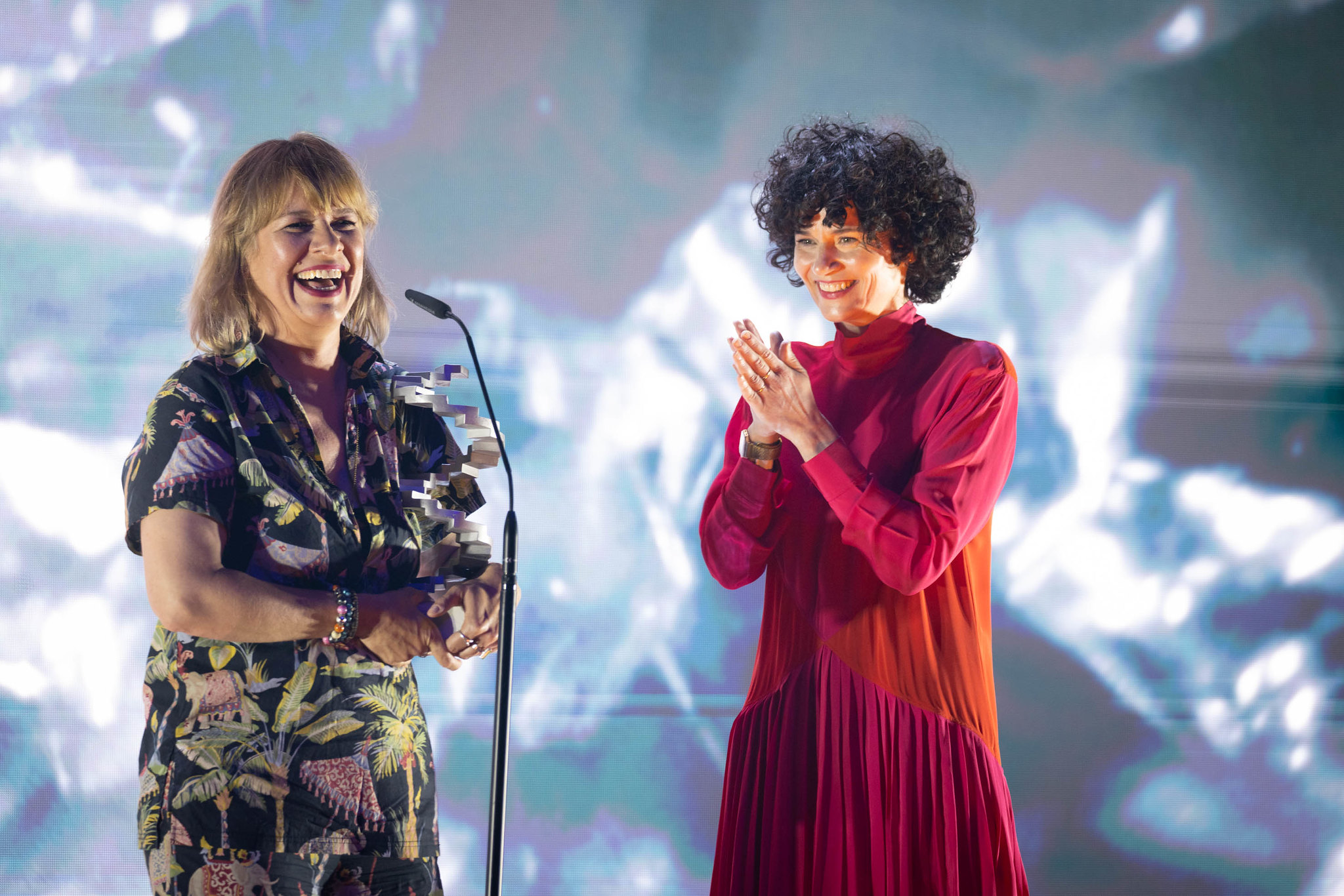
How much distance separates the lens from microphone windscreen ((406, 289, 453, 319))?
1423 mm

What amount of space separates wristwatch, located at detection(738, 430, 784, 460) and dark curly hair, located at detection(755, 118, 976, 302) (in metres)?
0.37

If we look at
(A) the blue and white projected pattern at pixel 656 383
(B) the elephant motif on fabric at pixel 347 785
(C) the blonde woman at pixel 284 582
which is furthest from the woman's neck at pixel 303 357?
(A) the blue and white projected pattern at pixel 656 383

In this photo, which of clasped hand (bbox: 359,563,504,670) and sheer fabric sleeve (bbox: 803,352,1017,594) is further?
sheer fabric sleeve (bbox: 803,352,1017,594)

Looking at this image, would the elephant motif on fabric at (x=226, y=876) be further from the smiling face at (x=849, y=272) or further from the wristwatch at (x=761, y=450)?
the smiling face at (x=849, y=272)

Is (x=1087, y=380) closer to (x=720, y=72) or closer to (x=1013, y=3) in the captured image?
(x=1013, y=3)

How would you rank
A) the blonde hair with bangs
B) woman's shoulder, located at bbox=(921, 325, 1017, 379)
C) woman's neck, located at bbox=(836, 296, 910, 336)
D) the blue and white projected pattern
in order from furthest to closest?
the blue and white projected pattern < woman's neck, located at bbox=(836, 296, 910, 336) < woman's shoulder, located at bbox=(921, 325, 1017, 379) < the blonde hair with bangs

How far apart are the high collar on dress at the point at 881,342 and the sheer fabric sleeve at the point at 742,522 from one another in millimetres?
234

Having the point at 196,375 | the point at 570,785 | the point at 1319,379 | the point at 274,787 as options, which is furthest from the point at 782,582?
the point at 1319,379

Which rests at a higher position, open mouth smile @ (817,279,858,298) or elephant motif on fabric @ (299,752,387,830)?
open mouth smile @ (817,279,858,298)

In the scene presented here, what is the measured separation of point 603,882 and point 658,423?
1133 mm

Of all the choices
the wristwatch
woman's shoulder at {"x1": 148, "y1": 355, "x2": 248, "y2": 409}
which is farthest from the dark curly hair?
woman's shoulder at {"x1": 148, "y1": 355, "x2": 248, "y2": 409}

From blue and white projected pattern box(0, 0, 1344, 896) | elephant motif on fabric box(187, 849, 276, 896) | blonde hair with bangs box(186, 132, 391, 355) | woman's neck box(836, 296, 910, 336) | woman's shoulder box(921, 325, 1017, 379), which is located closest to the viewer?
elephant motif on fabric box(187, 849, 276, 896)

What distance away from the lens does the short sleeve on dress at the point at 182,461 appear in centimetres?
141

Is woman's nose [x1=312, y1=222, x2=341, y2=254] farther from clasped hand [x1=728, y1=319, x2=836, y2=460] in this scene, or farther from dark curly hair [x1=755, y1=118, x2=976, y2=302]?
dark curly hair [x1=755, y1=118, x2=976, y2=302]
